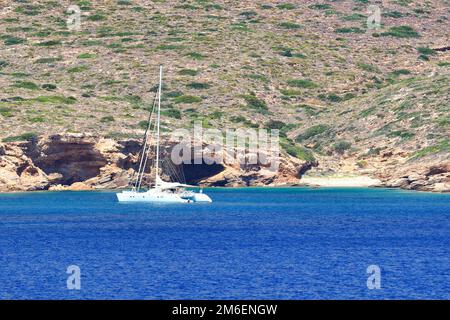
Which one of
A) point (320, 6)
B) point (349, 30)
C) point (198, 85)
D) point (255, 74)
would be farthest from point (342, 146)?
point (320, 6)

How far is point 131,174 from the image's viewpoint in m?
101

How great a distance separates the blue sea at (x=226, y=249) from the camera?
35906 millimetres

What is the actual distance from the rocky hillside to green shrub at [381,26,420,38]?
214 mm

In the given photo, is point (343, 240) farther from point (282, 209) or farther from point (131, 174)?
point (131, 174)

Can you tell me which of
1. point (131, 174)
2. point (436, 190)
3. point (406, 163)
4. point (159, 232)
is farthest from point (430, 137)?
point (159, 232)

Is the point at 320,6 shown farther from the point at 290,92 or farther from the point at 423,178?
the point at 423,178

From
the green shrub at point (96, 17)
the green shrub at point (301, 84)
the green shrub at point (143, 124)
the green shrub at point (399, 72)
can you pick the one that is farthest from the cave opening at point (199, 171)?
the green shrub at point (96, 17)

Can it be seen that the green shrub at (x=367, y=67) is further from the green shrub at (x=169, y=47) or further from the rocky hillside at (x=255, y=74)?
the green shrub at (x=169, y=47)

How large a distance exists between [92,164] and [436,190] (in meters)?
35.0

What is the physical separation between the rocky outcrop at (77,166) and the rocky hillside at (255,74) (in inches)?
70.2

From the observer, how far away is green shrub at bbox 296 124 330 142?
4761 inches

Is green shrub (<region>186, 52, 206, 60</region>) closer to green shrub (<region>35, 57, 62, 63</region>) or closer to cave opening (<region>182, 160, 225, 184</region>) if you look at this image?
green shrub (<region>35, 57, 62, 63</region>)

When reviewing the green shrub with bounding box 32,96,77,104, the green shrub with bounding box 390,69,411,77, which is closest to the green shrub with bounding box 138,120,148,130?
the green shrub with bounding box 32,96,77,104

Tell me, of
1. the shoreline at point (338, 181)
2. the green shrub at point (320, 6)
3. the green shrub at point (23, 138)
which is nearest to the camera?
the green shrub at point (23, 138)
